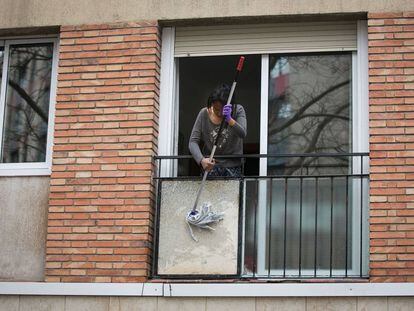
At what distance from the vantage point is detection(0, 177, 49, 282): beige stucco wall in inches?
416

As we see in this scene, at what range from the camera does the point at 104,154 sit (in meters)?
10.4

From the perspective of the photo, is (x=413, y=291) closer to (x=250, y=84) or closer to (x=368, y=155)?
(x=368, y=155)

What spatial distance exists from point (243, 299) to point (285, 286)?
429mm

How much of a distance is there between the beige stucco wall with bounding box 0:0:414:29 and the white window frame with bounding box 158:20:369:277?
0.93ft

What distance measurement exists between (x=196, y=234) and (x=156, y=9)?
2.41 metres

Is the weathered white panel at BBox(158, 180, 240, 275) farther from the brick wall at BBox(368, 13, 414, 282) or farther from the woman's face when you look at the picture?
the brick wall at BBox(368, 13, 414, 282)

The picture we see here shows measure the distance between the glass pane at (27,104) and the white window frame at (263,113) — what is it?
1.37 meters

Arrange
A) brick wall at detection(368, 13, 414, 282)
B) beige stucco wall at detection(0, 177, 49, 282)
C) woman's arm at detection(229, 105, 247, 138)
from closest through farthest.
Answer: brick wall at detection(368, 13, 414, 282) < woman's arm at detection(229, 105, 247, 138) < beige stucco wall at detection(0, 177, 49, 282)

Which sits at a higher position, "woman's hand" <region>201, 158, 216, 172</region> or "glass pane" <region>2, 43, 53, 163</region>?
"glass pane" <region>2, 43, 53, 163</region>

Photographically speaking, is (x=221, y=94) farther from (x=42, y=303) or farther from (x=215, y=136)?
(x=42, y=303)

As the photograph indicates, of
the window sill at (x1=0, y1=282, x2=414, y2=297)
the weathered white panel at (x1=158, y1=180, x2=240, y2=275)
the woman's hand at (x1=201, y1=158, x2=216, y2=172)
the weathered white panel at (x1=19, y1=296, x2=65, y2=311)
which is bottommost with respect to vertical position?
the weathered white panel at (x1=19, y1=296, x2=65, y2=311)

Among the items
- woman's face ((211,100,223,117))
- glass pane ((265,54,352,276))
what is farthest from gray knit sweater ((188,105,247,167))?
glass pane ((265,54,352,276))

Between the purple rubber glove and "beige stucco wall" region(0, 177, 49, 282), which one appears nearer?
the purple rubber glove

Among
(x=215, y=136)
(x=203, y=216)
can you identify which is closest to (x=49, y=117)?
(x=215, y=136)
